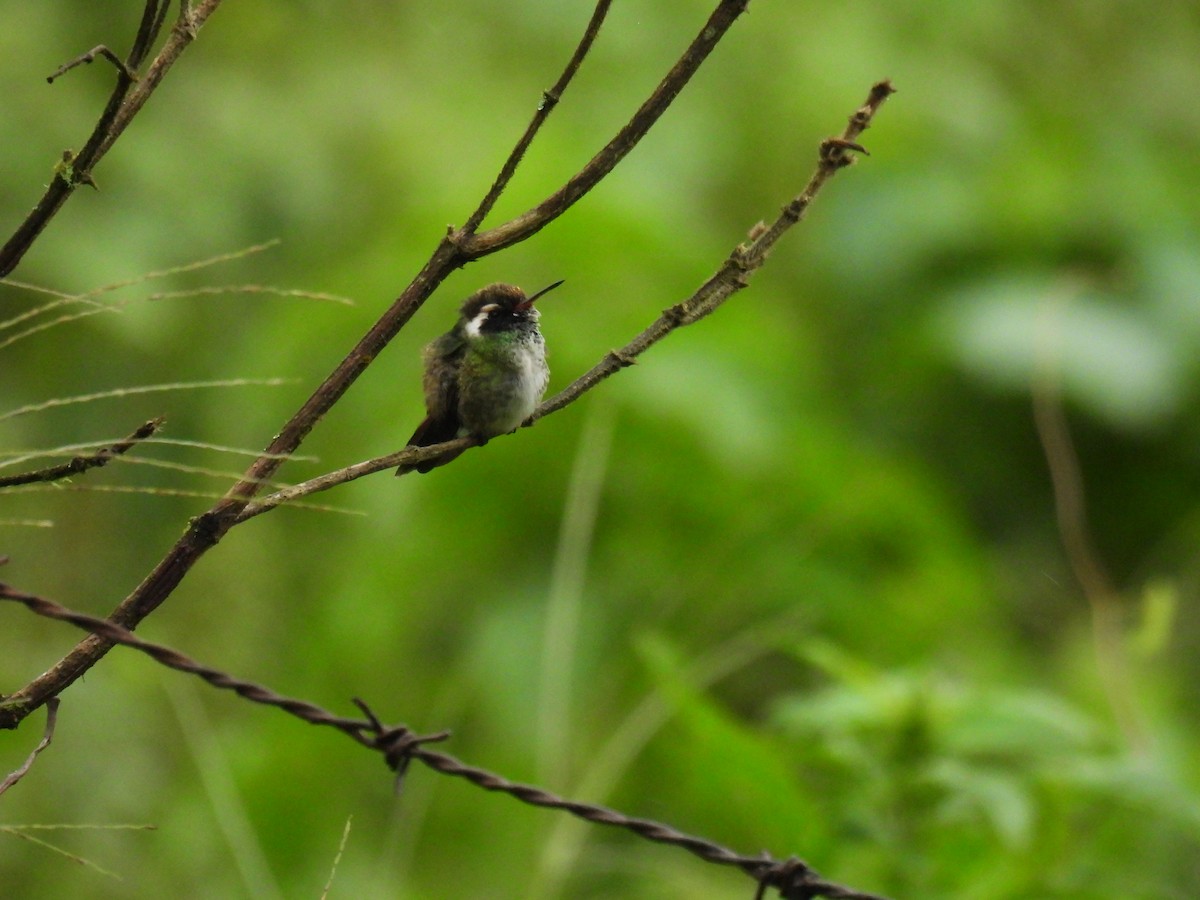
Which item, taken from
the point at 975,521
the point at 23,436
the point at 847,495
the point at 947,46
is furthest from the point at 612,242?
the point at 947,46

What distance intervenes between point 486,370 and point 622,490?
268cm

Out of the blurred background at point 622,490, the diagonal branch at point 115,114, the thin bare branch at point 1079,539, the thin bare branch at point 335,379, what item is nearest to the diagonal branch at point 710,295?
the thin bare branch at point 335,379

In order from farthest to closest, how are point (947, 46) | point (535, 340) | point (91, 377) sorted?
point (947, 46) < point (91, 377) < point (535, 340)

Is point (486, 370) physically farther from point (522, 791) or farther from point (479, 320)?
point (522, 791)

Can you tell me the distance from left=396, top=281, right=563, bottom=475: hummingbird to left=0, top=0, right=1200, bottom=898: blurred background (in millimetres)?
757

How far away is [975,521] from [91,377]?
5.19 metres

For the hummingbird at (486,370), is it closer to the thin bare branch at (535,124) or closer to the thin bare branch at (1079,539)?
the thin bare branch at (535,124)

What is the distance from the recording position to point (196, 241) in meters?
6.99

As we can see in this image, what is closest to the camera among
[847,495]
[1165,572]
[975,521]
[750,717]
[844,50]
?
[847,495]

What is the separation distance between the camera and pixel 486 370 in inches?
124

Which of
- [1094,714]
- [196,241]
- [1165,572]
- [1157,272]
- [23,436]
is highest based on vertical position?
[1157,272]

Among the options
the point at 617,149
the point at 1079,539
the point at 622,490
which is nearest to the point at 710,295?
the point at 617,149

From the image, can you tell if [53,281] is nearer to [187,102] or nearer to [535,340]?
[187,102]

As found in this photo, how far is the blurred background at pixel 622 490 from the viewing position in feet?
13.9
